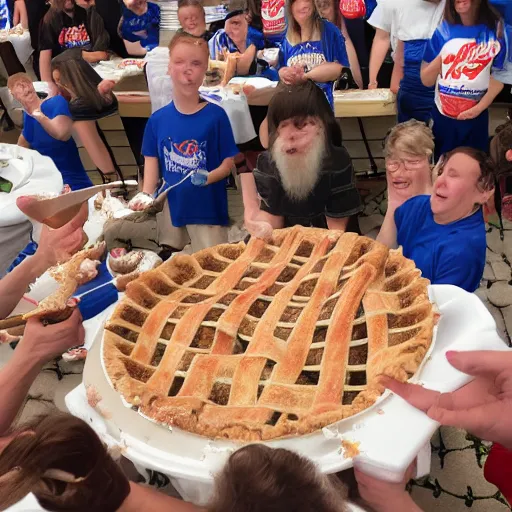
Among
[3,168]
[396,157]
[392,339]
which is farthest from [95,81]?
[392,339]

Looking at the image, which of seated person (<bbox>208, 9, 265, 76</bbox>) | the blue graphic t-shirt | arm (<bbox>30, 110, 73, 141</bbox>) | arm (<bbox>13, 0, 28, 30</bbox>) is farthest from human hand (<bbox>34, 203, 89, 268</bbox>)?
arm (<bbox>13, 0, 28, 30</bbox>)

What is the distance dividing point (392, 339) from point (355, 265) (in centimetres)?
29

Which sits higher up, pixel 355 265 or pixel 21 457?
pixel 21 457

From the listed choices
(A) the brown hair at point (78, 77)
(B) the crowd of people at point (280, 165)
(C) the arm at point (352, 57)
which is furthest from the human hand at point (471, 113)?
(A) the brown hair at point (78, 77)

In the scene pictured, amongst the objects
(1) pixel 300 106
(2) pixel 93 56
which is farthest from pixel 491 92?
(2) pixel 93 56

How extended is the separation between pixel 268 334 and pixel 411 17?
90.1 inches

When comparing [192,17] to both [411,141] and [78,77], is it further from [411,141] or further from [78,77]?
[411,141]

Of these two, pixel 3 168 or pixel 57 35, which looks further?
pixel 57 35

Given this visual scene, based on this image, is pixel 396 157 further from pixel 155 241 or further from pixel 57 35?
pixel 57 35

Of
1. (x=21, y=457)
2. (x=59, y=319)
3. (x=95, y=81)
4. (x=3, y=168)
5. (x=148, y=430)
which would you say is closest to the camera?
(x=21, y=457)

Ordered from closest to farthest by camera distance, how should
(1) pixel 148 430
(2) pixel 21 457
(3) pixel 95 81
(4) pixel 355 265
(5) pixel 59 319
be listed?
(2) pixel 21 457
(1) pixel 148 430
(5) pixel 59 319
(4) pixel 355 265
(3) pixel 95 81

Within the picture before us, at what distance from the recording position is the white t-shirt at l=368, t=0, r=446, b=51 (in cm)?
296

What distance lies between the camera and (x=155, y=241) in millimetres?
3391

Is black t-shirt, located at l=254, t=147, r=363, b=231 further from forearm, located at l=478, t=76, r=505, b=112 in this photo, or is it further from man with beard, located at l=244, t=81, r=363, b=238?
forearm, located at l=478, t=76, r=505, b=112
